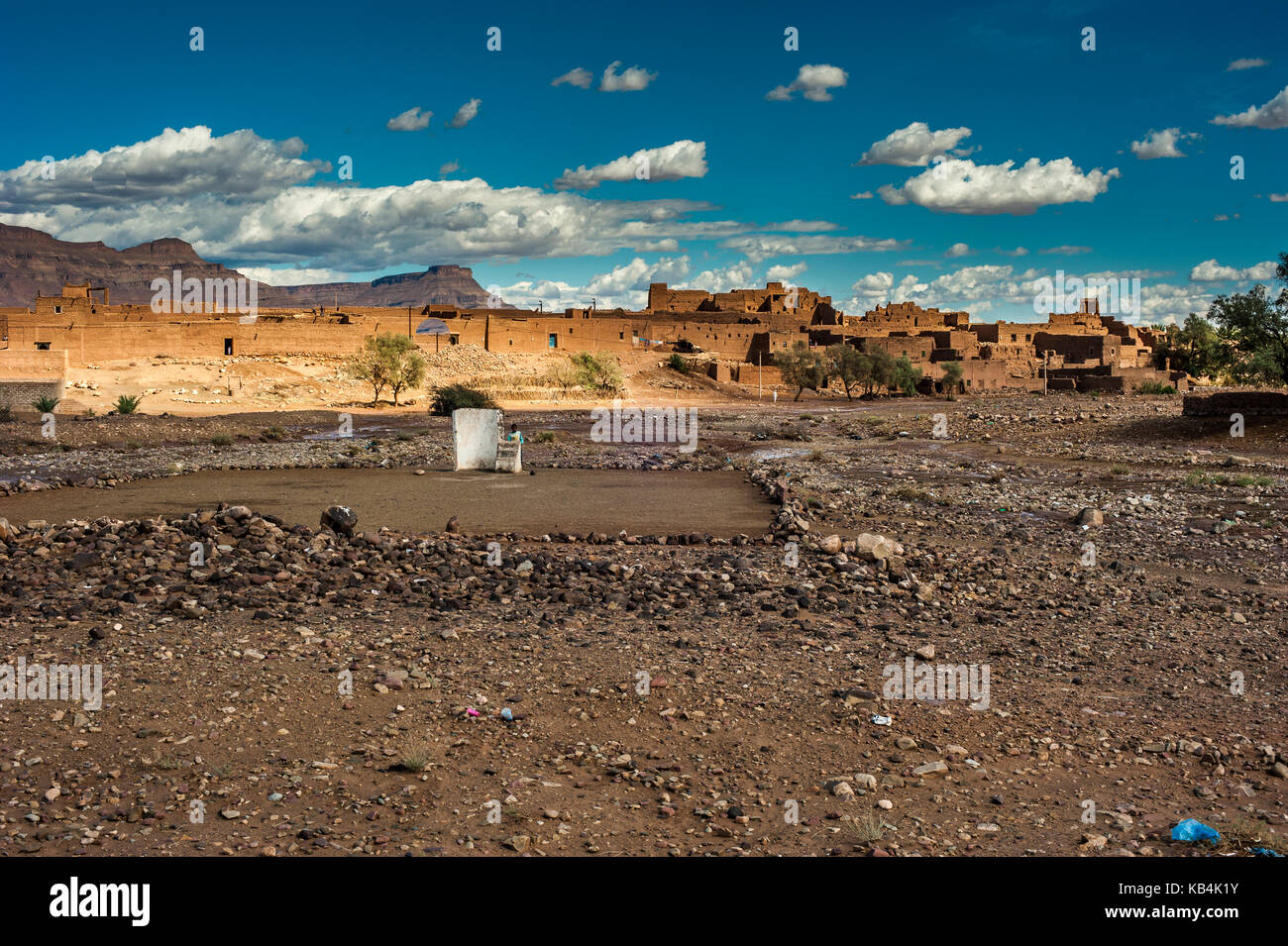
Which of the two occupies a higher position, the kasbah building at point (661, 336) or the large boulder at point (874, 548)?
the kasbah building at point (661, 336)

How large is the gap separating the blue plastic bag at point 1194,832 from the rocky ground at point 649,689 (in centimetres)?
9

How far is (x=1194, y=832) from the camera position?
4941 mm

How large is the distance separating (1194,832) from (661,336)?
68686mm

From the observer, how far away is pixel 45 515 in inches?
622

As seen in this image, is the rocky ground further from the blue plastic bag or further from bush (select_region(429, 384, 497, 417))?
bush (select_region(429, 384, 497, 417))

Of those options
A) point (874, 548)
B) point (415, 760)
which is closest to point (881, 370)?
point (874, 548)

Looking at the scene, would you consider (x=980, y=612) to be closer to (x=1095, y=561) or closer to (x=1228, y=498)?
(x=1095, y=561)

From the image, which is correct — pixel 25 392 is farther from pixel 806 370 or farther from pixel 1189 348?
pixel 1189 348

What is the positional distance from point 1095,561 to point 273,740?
9.79 meters

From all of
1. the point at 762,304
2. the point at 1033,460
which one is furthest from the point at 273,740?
the point at 762,304

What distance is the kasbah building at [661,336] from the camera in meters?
51.2

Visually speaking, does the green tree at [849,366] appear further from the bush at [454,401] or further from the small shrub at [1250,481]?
the small shrub at [1250,481]

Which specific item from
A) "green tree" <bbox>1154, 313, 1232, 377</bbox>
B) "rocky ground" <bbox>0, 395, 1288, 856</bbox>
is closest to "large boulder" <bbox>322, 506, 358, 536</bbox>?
"rocky ground" <bbox>0, 395, 1288, 856</bbox>

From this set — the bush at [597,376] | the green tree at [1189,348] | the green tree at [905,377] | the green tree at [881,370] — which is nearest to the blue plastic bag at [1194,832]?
the bush at [597,376]
